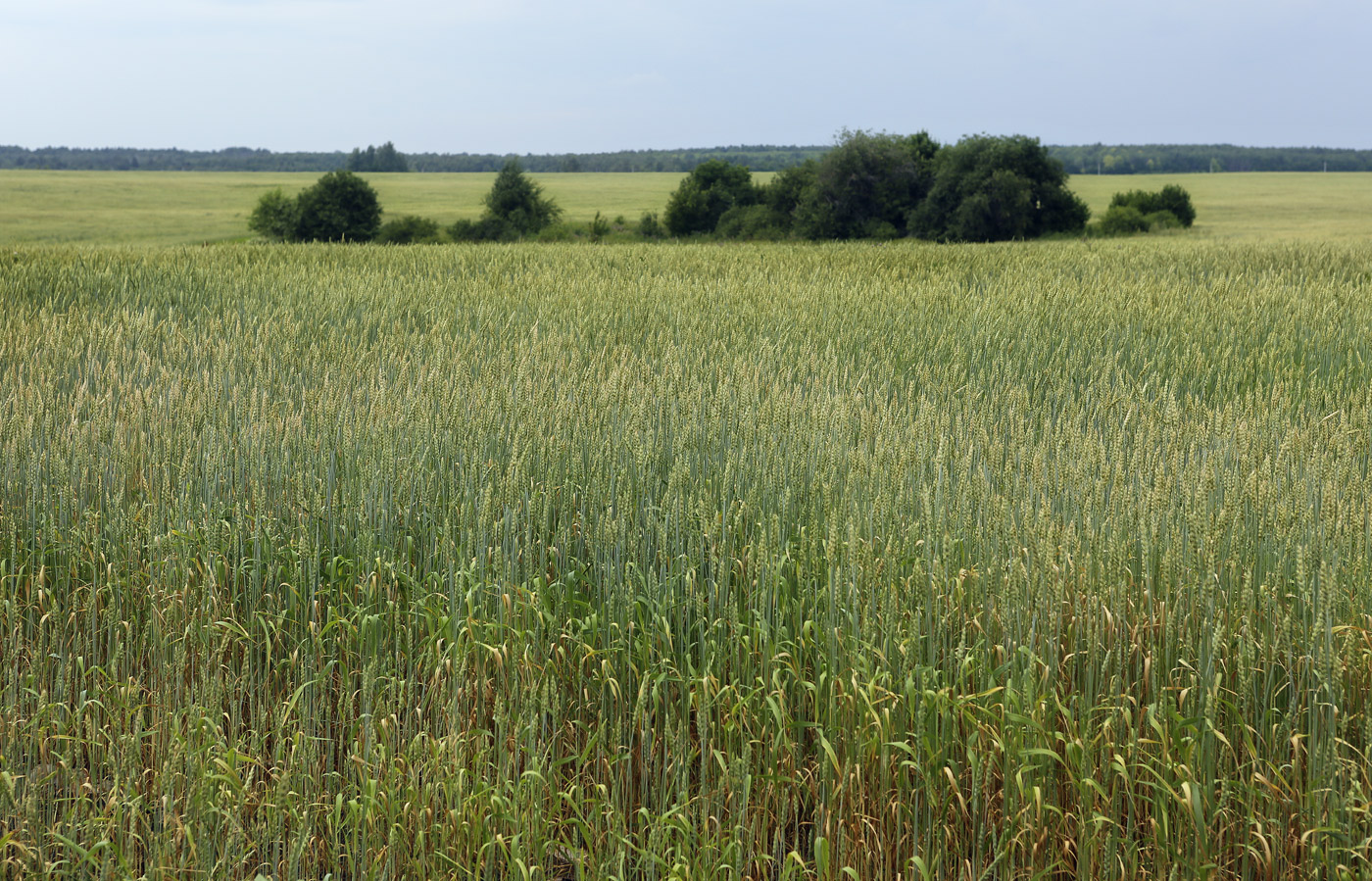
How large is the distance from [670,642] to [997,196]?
111 feet

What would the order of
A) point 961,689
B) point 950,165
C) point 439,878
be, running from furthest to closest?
point 950,165, point 961,689, point 439,878

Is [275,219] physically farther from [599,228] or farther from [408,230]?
[599,228]

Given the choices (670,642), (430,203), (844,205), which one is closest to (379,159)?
(430,203)

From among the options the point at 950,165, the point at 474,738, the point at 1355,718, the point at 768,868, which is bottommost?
the point at 768,868

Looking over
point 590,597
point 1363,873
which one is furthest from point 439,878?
point 1363,873

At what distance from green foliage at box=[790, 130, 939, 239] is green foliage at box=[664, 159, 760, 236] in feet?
22.8

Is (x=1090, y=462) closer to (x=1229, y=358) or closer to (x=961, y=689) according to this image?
(x=961, y=689)

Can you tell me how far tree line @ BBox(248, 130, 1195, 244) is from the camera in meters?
33.9

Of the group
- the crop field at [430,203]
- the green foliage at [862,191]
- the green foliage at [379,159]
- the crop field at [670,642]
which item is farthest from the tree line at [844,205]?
the green foliage at [379,159]

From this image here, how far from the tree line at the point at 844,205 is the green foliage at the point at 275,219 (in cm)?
6

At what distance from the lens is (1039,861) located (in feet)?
6.95

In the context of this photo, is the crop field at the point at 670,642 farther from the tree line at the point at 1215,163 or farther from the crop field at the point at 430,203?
the tree line at the point at 1215,163

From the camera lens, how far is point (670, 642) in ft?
8.15

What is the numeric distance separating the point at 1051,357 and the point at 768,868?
200 inches
